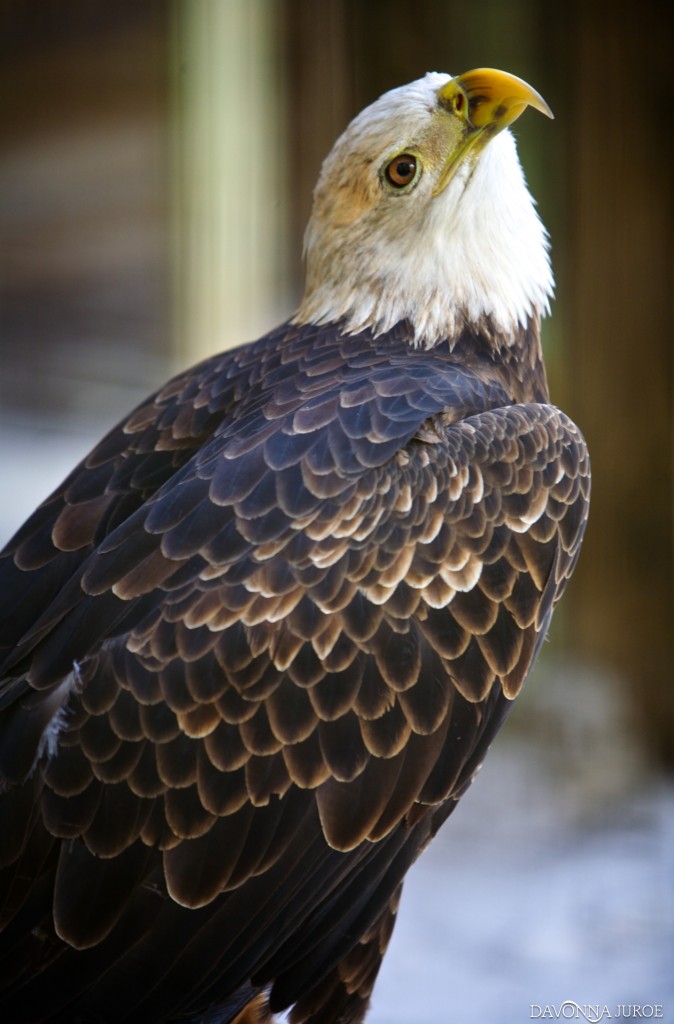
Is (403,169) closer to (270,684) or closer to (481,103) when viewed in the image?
(481,103)

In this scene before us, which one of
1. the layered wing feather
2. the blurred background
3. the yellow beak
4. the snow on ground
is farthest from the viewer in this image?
the blurred background

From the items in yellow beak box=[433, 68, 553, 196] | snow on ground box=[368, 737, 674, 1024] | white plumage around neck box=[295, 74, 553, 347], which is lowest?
snow on ground box=[368, 737, 674, 1024]

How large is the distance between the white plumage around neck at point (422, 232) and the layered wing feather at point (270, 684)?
9.6 inches

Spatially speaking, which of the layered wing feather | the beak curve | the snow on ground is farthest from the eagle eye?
the snow on ground

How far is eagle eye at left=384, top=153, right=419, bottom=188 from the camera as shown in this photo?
7.96 feet

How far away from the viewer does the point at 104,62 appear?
4.61m

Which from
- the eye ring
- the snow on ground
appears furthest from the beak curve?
the snow on ground

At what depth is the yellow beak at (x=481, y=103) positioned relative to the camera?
7.70 feet

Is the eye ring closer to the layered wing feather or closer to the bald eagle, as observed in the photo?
the bald eagle

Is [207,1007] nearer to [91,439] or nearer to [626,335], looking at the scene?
[91,439]

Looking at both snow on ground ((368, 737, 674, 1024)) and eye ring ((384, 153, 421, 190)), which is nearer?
eye ring ((384, 153, 421, 190))

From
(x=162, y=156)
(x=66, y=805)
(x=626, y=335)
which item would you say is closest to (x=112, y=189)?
(x=162, y=156)

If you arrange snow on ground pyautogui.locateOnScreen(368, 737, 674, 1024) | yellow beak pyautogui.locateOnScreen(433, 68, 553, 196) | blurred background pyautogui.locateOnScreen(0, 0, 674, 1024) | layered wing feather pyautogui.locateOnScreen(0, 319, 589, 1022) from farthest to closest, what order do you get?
blurred background pyautogui.locateOnScreen(0, 0, 674, 1024), snow on ground pyautogui.locateOnScreen(368, 737, 674, 1024), yellow beak pyautogui.locateOnScreen(433, 68, 553, 196), layered wing feather pyautogui.locateOnScreen(0, 319, 589, 1022)

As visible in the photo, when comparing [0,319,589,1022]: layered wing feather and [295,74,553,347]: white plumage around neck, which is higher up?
[295,74,553,347]: white plumage around neck
